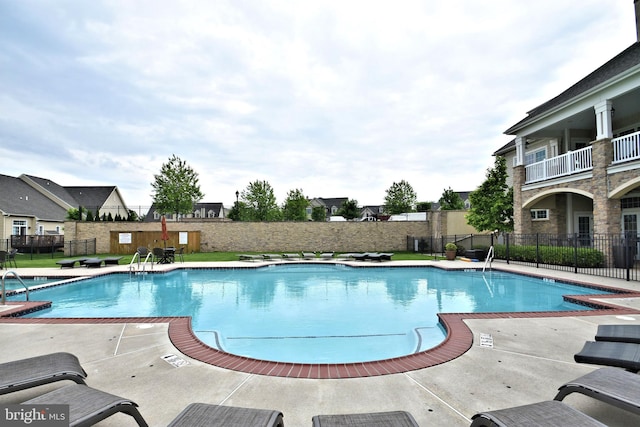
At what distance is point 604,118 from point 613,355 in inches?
631

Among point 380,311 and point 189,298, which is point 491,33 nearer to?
point 380,311

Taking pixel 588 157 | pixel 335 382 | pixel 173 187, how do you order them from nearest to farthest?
pixel 335 382 < pixel 588 157 < pixel 173 187

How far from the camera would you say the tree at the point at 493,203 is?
2147 centimetres

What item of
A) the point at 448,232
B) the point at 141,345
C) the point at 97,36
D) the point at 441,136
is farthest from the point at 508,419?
the point at 448,232

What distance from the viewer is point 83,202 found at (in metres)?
46.5

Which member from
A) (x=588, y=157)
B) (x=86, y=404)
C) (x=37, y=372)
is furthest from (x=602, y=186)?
(x=37, y=372)

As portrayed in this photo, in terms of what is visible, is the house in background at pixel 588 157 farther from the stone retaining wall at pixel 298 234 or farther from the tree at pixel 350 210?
the tree at pixel 350 210

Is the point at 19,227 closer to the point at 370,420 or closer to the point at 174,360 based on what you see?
the point at 174,360

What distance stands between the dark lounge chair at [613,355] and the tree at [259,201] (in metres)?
40.8

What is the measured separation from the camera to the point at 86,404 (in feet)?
8.08

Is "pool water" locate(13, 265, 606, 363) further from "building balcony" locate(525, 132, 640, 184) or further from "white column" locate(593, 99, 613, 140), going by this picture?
"white column" locate(593, 99, 613, 140)

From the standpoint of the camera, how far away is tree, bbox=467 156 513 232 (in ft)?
70.4

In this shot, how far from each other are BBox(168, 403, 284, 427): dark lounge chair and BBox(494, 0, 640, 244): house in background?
15.6m

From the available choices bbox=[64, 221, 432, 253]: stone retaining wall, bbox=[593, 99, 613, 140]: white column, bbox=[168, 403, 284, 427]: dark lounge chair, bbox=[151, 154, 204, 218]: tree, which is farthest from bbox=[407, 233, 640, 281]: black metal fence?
bbox=[151, 154, 204, 218]: tree
